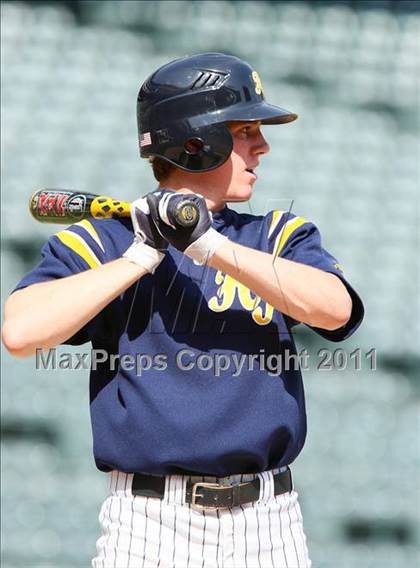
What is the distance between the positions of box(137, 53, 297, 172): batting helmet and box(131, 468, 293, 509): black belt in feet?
1.75

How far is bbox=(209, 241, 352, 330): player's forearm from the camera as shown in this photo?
1.52 meters

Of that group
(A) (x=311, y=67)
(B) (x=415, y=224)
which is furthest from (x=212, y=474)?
(A) (x=311, y=67)

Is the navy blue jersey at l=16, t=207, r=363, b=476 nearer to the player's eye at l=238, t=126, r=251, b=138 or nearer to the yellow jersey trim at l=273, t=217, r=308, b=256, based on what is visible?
the yellow jersey trim at l=273, t=217, r=308, b=256

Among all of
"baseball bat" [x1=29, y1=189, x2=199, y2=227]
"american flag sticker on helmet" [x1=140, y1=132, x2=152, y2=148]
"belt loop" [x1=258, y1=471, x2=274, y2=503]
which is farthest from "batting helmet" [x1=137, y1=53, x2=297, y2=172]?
"belt loop" [x1=258, y1=471, x2=274, y2=503]

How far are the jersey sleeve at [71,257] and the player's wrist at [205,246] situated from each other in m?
0.21

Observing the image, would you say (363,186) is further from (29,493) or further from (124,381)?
(124,381)

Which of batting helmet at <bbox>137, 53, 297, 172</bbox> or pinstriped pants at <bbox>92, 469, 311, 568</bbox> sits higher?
batting helmet at <bbox>137, 53, 297, 172</bbox>

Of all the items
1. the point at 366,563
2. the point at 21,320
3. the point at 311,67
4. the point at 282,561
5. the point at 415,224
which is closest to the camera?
the point at 21,320

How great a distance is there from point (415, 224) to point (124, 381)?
2424 millimetres

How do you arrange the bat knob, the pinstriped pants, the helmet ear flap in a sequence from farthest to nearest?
the helmet ear flap
the pinstriped pants
the bat knob

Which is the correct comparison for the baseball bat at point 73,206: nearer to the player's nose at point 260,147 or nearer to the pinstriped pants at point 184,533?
the player's nose at point 260,147

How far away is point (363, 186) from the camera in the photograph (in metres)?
3.92

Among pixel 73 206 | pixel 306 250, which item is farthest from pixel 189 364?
pixel 73 206

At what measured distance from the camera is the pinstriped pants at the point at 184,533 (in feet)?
5.20
